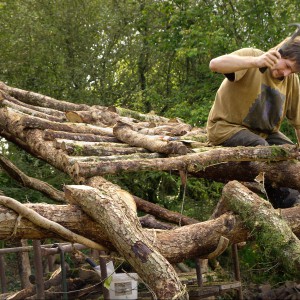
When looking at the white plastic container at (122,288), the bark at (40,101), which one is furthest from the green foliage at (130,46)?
the white plastic container at (122,288)

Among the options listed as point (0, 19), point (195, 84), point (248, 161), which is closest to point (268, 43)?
point (195, 84)

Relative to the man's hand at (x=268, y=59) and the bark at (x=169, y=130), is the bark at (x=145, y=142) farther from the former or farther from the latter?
the man's hand at (x=268, y=59)

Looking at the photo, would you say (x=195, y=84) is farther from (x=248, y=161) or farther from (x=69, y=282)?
(x=248, y=161)

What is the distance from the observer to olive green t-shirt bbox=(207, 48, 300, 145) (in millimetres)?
5711

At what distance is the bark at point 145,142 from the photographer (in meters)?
5.62

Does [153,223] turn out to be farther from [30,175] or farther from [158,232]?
[30,175]

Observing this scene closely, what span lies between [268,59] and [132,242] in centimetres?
179

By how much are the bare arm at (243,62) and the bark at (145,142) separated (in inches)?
29.0

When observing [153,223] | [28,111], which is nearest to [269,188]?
[153,223]

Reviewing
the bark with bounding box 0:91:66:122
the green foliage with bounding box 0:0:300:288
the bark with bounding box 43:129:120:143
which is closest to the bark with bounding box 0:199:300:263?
the bark with bounding box 43:129:120:143

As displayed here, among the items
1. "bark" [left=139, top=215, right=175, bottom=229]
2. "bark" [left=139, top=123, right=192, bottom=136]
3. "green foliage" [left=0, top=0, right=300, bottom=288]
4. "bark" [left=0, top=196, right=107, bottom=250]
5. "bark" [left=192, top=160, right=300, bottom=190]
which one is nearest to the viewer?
"bark" [left=0, top=196, right=107, bottom=250]

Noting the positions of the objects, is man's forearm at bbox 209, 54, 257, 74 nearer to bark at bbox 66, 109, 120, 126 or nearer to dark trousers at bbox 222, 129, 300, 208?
dark trousers at bbox 222, 129, 300, 208

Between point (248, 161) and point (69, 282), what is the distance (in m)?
3.45

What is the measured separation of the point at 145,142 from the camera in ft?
19.9
